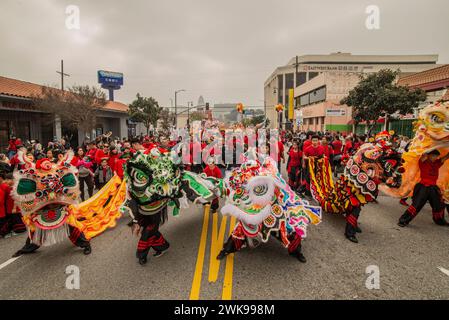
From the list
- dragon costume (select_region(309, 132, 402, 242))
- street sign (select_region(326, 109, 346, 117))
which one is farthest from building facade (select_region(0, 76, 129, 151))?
street sign (select_region(326, 109, 346, 117))

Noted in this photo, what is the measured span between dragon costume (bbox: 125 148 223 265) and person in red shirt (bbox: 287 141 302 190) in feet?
15.2

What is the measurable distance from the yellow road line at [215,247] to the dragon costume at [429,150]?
3.85 m

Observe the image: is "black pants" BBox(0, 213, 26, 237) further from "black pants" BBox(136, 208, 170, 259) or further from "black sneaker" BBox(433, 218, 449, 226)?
"black sneaker" BBox(433, 218, 449, 226)

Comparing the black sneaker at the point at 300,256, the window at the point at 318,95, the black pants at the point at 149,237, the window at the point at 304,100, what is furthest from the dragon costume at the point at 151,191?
the window at the point at 304,100

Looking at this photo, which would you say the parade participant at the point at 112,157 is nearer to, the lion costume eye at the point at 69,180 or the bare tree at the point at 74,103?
the lion costume eye at the point at 69,180

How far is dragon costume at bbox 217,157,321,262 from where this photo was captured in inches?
135

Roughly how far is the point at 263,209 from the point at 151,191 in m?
1.65

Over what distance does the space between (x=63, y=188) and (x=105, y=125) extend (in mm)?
24543

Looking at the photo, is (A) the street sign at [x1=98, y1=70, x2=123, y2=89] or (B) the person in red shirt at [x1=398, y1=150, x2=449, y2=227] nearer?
(B) the person in red shirt at [x1=398, y1=150, x2=449, y2=227]

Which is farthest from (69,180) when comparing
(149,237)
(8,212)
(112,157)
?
(112,157)

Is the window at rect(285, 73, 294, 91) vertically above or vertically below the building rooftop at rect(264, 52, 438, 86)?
below

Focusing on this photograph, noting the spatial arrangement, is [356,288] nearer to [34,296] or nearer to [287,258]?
[287,258]
